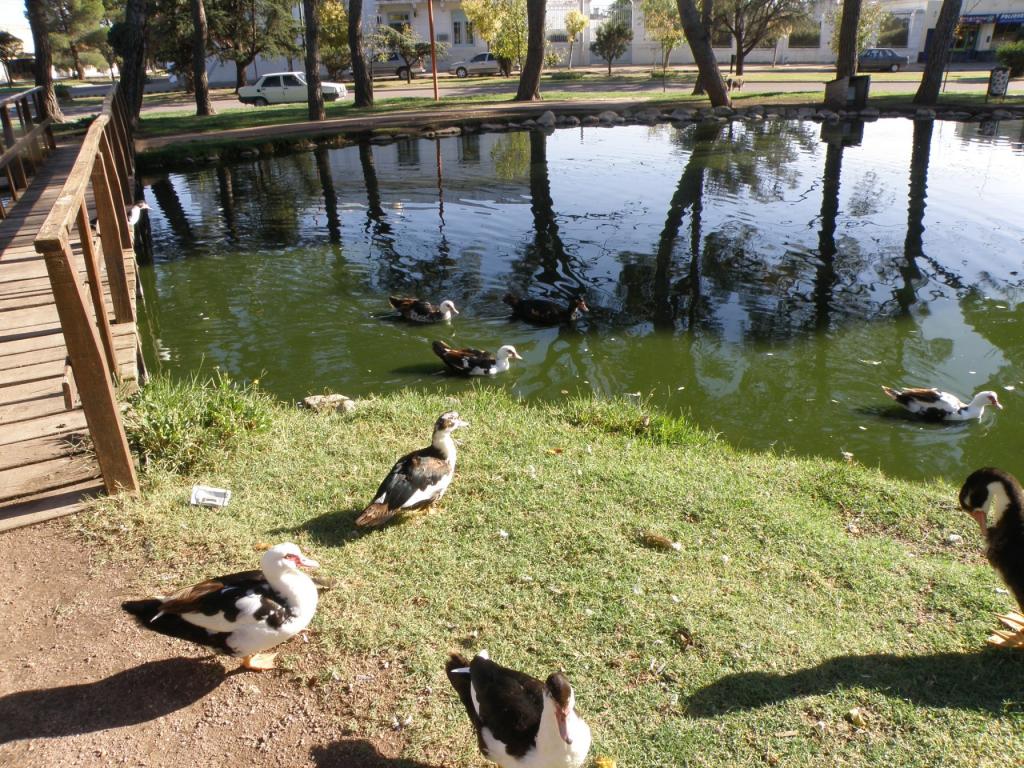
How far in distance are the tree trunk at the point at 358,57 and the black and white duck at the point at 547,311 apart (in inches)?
878

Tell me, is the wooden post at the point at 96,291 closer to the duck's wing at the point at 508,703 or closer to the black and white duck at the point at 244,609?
the black and white duck at the point at 244,609

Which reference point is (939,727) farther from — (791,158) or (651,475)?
(791,158)

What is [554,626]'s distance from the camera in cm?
410

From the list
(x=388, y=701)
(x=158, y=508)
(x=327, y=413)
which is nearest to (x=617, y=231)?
(x=327, y=413)

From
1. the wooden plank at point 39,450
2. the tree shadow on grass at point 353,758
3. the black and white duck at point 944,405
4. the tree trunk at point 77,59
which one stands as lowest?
the black and white duck at point 944,405

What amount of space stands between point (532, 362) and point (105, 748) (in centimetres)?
667

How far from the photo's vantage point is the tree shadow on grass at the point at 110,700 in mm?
3449

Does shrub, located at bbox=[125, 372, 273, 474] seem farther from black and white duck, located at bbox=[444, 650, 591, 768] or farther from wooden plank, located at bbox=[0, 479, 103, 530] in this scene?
black and white duck, located at bbox=[444, 650, 591, 768]

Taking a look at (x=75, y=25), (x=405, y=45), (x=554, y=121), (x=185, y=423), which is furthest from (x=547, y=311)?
(x=75, y=25)

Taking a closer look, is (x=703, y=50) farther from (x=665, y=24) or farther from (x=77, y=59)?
(x=77, y=59)

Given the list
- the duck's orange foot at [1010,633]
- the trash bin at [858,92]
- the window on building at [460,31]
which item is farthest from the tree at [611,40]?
the duck's orange foot at [1010,633]

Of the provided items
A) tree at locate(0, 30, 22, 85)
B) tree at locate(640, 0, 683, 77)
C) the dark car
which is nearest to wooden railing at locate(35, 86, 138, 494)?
tree at locate(640, 0, 683, 77)

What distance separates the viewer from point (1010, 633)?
4039 millimetres

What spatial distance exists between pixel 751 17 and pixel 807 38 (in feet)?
63.2
